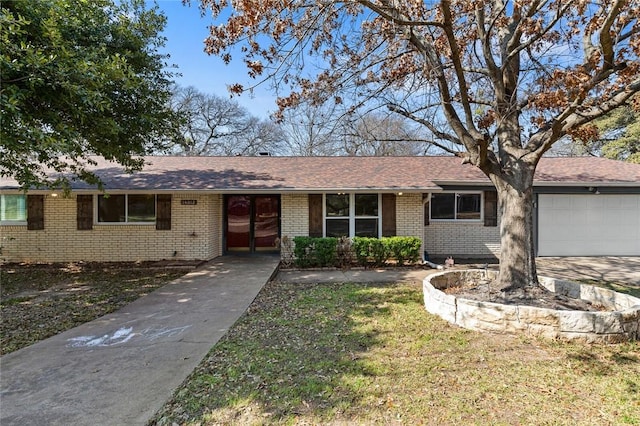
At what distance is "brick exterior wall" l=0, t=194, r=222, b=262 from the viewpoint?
33.7ft

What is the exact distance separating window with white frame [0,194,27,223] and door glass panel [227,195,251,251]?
6054 mm

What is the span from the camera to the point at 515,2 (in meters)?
5.21

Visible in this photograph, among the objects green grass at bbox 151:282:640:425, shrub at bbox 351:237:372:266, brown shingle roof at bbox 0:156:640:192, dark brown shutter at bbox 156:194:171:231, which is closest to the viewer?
green grass at bbox 151:282:640:425

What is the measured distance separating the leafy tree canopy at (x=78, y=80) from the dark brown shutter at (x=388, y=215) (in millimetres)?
6562

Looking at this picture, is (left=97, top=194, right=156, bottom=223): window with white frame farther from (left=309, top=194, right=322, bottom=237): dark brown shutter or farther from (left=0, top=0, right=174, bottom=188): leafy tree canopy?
(left=309, top=194, right=322, bottom=237): dark brown shutter

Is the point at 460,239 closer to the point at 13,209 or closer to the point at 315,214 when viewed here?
the point at 315,214

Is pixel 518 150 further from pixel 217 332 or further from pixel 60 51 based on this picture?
pixel 60 51

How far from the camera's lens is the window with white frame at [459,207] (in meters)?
11.7

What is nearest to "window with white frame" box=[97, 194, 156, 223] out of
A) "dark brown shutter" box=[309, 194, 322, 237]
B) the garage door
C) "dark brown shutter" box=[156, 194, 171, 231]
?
"dark brown shutter" box=[156, 194, 171, 231]

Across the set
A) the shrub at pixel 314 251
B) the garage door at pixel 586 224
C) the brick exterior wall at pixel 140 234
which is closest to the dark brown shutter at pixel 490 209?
the garage door at pixel 586 224

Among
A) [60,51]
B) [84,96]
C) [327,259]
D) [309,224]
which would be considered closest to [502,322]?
[327,259]

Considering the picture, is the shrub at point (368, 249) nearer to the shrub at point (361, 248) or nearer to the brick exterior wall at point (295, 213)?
the shrub at point (361, 248)

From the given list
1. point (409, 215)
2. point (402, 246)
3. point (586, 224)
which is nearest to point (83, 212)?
point (402, 246)

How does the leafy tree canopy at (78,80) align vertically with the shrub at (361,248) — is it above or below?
above
